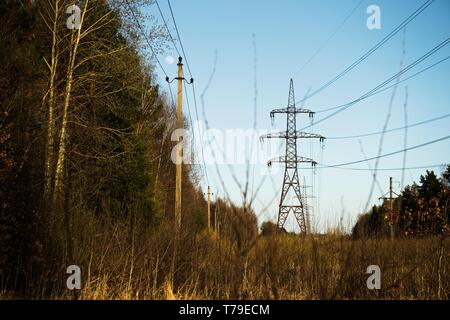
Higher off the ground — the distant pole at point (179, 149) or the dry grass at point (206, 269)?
the distant pole at point (179, 149)

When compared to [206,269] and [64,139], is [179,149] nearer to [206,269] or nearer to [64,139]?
[64,139]

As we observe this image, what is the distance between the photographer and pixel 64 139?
10906 millimetres

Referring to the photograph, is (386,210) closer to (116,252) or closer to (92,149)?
(116,252)

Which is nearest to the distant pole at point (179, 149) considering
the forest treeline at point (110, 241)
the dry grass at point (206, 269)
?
the forest treeline at point (110, 241)

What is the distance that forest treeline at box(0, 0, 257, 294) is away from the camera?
6883 millimetres

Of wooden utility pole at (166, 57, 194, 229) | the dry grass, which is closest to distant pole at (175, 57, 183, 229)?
wooden utility pole at (166, 57, 194, 229)

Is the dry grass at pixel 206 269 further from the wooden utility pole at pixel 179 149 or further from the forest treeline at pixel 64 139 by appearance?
the wooden utility pole at pixel 179 149

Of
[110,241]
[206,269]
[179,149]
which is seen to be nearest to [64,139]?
[179,149]

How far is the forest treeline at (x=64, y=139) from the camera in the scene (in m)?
6.88

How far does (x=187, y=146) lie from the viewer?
33.6 m

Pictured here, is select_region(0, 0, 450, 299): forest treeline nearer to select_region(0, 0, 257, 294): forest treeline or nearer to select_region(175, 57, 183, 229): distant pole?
select_region(0, 0, 257, 294): forest treeline

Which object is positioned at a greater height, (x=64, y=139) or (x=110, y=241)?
(x=64, y=139)
